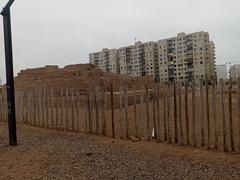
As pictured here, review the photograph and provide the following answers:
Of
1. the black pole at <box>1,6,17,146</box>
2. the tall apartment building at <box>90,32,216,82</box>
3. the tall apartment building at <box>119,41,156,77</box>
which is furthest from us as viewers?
the tall apartment building at <box>119,41,156,77</box>

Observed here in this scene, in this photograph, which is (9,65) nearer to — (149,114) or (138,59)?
(149,114)

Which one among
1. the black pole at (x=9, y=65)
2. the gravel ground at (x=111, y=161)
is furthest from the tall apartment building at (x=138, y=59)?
the gravel ground at (x=111, y=161)

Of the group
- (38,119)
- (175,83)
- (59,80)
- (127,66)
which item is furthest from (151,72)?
(175,83)

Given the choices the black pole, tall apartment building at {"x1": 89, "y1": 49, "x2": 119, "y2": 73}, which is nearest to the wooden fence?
the black pole

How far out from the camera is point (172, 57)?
69.6 meters

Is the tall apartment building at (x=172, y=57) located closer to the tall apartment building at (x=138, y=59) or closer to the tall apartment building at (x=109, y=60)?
the tall apartment building at (x=138, y=59)

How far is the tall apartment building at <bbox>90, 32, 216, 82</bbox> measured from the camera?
218 ft

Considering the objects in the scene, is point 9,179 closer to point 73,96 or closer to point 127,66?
point 73,96

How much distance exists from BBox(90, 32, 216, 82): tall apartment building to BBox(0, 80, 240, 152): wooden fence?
53.0 metres

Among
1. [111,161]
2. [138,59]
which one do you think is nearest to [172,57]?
[138,59]

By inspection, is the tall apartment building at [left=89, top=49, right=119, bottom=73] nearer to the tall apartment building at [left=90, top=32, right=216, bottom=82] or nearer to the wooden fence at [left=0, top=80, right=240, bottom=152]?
the tall apartment building at [left=90, top=32, right=216, bottom=82]

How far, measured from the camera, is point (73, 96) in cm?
1144

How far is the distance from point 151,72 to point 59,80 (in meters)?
44.0

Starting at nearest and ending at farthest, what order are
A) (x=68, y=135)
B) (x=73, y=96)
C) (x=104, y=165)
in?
(x=104, y=165) → (x=68, y=135) → (x=73, y=96)
